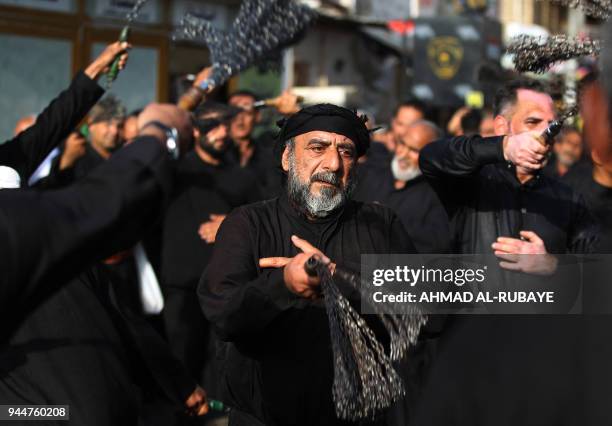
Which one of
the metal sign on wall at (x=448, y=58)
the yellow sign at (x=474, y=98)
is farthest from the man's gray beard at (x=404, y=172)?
the metal sign on wall at (x=448, y=58)

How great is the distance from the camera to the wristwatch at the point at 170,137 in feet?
8.40

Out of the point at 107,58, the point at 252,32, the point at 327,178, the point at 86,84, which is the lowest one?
the point at 327,178

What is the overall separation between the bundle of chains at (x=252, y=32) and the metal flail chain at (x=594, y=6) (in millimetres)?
2558

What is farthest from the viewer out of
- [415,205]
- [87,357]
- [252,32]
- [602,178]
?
[415,205]

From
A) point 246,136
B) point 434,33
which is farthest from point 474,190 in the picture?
point 434,33

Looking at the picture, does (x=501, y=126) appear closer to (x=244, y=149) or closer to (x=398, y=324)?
(x=398, y=324)

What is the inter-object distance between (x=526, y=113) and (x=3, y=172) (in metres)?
2.43

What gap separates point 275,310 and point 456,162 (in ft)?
4.08

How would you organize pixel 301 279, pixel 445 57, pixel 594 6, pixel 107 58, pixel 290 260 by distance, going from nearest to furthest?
pixel 301 279 → pixel 290 260 → pixel 594 6 → pixel 107 58 → pixel 445 57

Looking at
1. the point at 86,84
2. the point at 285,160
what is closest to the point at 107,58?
the point at 86,84

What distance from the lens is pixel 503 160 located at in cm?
392

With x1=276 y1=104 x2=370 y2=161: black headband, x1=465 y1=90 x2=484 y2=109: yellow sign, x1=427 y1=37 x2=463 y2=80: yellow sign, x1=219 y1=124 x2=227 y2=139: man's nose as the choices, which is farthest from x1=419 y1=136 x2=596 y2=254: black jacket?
x1=427 y1=37 x2=463 y2=80: yellow sign

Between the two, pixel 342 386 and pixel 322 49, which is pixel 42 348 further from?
pixel 322 49

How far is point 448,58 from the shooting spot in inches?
611
